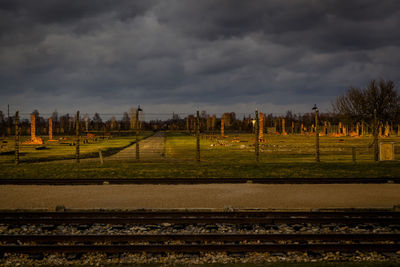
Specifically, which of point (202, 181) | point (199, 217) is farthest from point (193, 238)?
point (202, 181)

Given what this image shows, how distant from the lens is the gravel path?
10.5 m

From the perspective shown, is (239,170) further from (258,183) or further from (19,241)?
(19,241)

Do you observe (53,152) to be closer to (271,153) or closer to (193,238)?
(271,153)

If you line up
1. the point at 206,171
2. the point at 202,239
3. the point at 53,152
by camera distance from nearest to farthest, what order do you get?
the point at 202,239 < the point at 206,171 < the point at 53,152

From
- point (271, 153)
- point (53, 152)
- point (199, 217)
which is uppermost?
point (53, 152)

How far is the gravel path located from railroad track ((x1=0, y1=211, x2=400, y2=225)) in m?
0.83

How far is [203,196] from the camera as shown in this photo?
11.9 meters

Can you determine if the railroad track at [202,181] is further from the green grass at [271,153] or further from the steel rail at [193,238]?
the green grass at [271,153]

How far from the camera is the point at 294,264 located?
19.5 ft

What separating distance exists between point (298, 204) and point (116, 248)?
22.8ft

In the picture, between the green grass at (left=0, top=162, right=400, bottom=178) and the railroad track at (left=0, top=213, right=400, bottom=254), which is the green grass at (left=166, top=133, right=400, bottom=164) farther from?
the railroad track at (left=0, top=213, right=400, bottom=254)

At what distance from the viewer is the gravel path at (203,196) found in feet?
34.5

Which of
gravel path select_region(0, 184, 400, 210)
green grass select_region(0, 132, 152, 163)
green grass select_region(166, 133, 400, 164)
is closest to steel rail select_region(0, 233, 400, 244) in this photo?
gravel path select_region(0, 184, 400, 210)

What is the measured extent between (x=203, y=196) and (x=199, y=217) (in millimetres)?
2802
